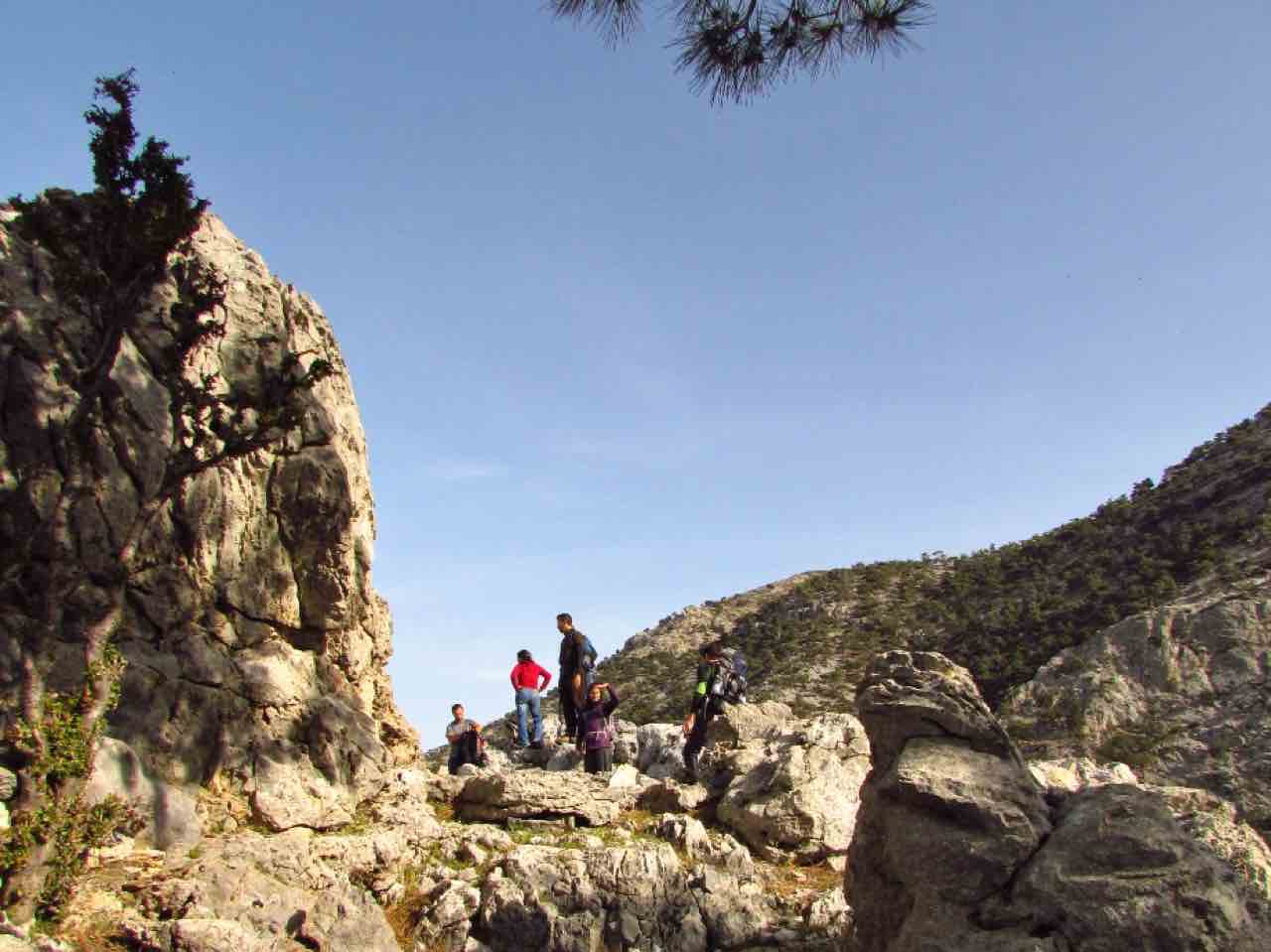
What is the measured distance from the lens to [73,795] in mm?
8430

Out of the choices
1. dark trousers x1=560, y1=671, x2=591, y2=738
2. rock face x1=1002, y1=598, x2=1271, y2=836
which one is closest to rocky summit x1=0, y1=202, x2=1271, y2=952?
rock face x1=1002, y1=598, x2=1271, y2=836

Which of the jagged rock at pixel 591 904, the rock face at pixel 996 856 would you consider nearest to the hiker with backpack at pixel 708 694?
the jagged rock at pixel 591 904

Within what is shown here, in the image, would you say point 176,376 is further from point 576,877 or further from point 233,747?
point 576,877

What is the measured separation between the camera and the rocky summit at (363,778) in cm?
698

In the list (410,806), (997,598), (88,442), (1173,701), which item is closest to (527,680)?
(410,806)

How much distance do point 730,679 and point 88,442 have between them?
10.3 m

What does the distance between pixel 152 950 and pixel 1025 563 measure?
137 feet

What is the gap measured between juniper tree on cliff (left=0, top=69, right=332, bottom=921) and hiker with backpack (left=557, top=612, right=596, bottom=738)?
6385 mm

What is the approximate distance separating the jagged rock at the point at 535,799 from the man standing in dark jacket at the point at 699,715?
198 centimetres

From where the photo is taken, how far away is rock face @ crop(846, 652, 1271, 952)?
5.97m

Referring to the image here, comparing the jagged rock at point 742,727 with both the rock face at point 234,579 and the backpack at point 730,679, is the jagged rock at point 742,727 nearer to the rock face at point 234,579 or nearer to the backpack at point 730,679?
the backpack at point 730,679

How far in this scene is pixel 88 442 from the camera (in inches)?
415

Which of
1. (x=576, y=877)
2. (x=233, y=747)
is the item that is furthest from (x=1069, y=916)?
(x=233, y=747)

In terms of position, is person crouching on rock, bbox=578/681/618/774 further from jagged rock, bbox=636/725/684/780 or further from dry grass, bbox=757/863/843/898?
dry grass, bbox=757/863/843/898
